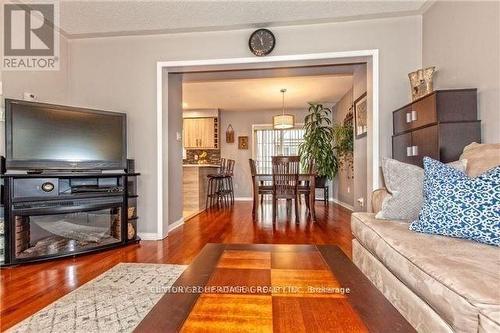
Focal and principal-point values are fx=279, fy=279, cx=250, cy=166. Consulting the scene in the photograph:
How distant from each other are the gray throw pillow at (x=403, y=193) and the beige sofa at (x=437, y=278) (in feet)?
0.59

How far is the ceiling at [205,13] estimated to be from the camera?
8.81 feet

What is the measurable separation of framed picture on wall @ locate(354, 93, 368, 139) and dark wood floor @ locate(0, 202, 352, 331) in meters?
1.36

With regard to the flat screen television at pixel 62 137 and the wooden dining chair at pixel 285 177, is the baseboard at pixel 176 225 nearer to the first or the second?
the flat screen television at pixel 62 137

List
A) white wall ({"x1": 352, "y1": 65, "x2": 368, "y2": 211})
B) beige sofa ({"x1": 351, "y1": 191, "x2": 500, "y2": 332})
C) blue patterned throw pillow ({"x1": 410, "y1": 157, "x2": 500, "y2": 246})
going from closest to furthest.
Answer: beige sofa ({"x1": 351, "y1": 191, "x2": 500, "y2": 332}), blue patterned throw pillow ({"x1": 410, "y1": 157, "x2": 500, "y2": 246}), white wall ({"x1": 352, "y1": 65, "x2": 368, "y2": 211})

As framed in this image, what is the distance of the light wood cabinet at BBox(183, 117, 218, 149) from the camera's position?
763cm

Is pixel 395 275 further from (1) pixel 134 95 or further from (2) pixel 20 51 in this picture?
(2) pixel 20 51

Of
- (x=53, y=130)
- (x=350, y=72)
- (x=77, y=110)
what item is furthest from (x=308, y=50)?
(x=53, y=130)

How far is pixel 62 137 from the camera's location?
2695 millimetres

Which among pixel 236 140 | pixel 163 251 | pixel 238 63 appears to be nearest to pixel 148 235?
pixel 163 251

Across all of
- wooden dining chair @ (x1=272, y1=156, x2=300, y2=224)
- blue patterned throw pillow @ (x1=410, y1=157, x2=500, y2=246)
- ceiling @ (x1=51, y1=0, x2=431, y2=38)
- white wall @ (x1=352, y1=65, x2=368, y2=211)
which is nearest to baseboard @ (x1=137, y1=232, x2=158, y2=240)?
wooden dining chair @ (x1=272, y1=156, x2=300, y2=224)

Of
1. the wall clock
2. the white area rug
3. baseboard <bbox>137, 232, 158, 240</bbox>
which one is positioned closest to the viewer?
the white area rug

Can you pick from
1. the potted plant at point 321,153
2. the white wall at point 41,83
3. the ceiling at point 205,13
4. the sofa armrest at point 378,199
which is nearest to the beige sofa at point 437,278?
the sofa armrest at point 378,199

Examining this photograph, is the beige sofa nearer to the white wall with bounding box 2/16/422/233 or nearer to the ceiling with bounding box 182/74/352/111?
the white wall with bounding box 2/16/422/233

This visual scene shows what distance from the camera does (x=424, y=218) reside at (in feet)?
4.77
